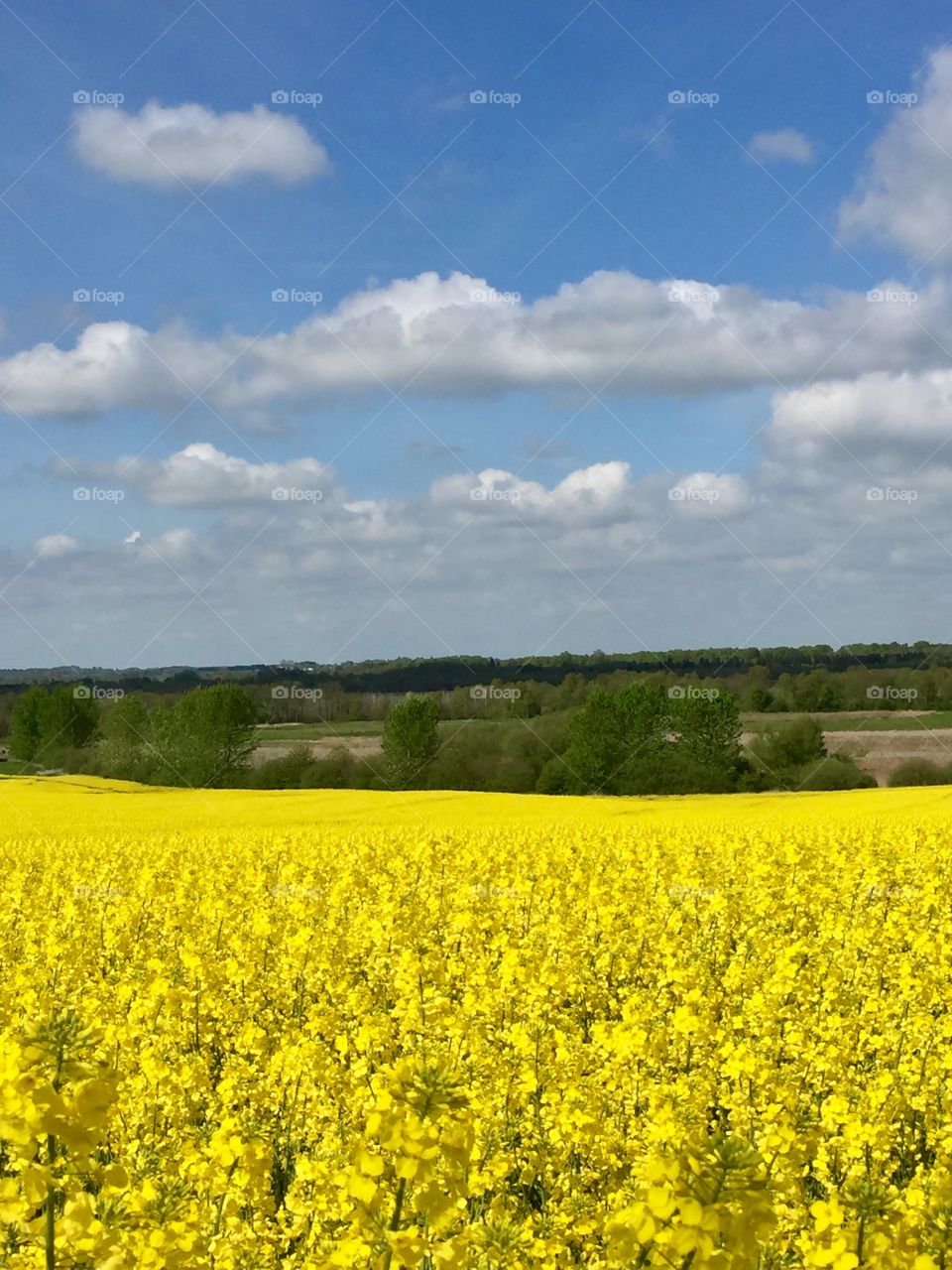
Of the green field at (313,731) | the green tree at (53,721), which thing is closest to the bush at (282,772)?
the green field at (313,731)

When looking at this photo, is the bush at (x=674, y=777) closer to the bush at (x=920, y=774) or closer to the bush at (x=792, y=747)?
the bush at (x=792, y=747)

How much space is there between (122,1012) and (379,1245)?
19.9 feet

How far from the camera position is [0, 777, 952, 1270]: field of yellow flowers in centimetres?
301

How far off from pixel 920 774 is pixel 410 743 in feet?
99.6

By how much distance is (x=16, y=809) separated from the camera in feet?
125

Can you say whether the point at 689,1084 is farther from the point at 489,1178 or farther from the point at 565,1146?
the point at 489,1178

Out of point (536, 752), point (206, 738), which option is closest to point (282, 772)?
point (206, 738)

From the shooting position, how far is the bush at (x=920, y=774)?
60750 millimetres

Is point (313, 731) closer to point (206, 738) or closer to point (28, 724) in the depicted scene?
point (206, 738)

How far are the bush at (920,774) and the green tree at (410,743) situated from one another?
27.6 m

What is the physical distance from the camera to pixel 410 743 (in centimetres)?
6600

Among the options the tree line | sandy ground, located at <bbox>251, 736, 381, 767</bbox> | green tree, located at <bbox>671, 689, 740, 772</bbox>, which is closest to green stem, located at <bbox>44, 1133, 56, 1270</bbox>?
the tree line

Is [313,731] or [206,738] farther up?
[206,738]

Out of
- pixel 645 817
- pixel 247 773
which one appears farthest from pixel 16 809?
pixel 247 773
